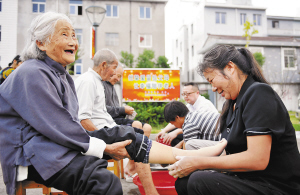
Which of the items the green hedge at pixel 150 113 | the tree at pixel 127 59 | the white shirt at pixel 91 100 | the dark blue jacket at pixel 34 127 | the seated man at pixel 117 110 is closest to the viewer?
the dark blue jacket at pixel 34 127

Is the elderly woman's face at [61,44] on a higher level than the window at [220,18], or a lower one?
lower

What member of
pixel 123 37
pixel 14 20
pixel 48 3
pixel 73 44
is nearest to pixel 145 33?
pixel 123 37

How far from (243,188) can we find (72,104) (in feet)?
4.14

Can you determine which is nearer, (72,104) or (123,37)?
(72,104)

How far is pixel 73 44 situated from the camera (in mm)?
1778

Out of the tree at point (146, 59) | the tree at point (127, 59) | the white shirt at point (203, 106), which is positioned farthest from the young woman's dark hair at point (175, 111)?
the tree at point (127, 59)

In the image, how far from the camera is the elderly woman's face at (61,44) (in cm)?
168

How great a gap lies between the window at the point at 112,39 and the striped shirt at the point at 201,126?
1835 centimetres

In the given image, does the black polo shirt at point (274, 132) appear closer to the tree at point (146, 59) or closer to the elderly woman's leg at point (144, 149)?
the elderly woman's leg at point (144, 149)

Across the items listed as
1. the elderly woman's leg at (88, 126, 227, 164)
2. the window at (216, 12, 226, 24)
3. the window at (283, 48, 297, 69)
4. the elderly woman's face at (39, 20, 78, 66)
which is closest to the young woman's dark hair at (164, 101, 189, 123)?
the elderly woman's leg at (88, 126, 227, 164)

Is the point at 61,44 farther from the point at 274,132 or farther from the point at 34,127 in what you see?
the point at 274,132

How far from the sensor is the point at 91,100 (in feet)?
9.04

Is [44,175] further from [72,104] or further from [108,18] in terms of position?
[108,18]

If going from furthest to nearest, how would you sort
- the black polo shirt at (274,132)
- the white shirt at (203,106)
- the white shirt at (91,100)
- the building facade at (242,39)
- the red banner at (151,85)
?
1. the building facade at (242,39)
2. the red banner at (151,85)
3. the white shirt at (203,106)
4. the white shirt at (91,100)
5. the black polo shirt at (274,132)
